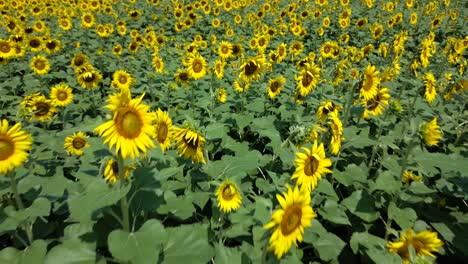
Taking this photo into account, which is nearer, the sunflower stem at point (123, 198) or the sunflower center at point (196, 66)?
the sunflower stem at point (123, 198)

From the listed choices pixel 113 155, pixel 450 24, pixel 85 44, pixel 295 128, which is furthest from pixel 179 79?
pixel 450 24

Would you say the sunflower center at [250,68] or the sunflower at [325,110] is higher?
the sunflower center at [250,68]

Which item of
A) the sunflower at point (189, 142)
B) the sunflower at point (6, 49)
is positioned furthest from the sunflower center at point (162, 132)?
the sunflower at point (6, 49)

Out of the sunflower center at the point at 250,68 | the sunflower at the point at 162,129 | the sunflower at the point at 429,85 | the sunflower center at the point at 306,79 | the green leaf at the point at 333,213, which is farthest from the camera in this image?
the sunflower center at the point at 250,68

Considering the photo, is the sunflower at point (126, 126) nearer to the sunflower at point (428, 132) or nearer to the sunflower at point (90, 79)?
the sunflower at point (428, 132)

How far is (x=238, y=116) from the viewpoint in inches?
184

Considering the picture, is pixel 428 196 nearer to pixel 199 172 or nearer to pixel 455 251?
pixel 455 251

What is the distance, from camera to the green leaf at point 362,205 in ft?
10.2

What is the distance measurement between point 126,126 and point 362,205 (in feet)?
8.31

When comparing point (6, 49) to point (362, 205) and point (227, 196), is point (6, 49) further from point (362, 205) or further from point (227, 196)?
point (362, 205)

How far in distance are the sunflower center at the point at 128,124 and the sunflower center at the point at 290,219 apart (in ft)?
3.58

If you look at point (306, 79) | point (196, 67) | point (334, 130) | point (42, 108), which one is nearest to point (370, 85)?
point (306, 79)

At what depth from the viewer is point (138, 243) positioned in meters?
1.92

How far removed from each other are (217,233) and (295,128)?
1.26 meters
